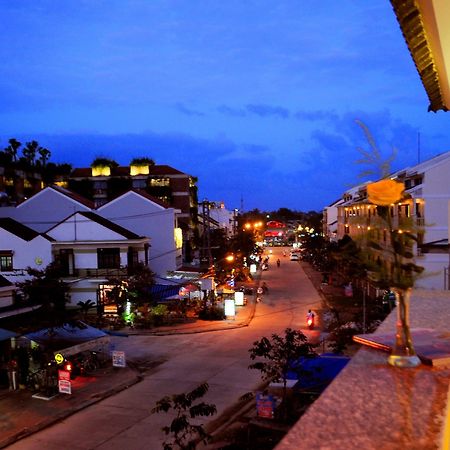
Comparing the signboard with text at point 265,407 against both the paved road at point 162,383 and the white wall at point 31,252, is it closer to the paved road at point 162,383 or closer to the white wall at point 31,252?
the paved road at point 162,383

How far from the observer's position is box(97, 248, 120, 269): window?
30.6 m

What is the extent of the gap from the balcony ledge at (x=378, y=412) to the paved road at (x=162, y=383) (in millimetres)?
9466

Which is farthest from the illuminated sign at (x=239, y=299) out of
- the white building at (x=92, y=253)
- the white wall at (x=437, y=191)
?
the white wall at (x=437, y=191)

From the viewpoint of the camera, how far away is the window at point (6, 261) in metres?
30.7

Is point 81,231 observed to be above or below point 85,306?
above

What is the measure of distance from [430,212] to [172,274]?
632 inches

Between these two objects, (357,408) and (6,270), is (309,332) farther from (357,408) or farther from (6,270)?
(357,408)

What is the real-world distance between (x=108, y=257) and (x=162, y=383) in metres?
15.7

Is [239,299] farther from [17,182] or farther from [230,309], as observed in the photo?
[17,182]

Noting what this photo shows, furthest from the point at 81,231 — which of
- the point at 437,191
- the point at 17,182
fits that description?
the point at 17,182

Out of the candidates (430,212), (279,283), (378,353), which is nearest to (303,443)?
(378,353)

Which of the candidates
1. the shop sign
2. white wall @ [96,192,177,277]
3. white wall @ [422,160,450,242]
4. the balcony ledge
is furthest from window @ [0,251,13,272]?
the balcony ledge

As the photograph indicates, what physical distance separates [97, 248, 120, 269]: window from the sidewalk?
13.1 metres

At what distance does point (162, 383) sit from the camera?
52.8ft
